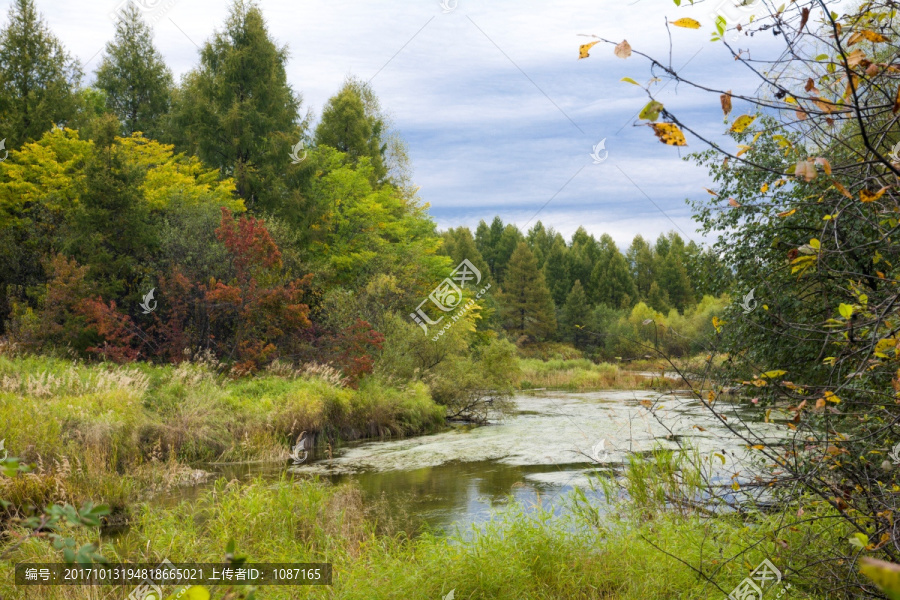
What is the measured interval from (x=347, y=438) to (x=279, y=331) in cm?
426

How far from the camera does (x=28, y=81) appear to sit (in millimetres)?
22891

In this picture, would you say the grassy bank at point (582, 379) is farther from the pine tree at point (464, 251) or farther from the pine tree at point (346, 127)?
the pine tree at point (464, 251)

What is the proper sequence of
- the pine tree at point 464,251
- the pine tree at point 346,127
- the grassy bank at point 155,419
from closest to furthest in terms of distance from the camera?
the grassy bank at point 155,419
the pine tree at point 346,127
the pine tree at point 464,251

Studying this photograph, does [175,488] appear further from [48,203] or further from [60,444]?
[48,203]

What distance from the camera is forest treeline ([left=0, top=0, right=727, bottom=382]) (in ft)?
53.8

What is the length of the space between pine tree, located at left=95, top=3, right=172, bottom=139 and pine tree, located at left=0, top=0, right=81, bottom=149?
268 inches

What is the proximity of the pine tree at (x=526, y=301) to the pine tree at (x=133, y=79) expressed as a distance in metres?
28.2

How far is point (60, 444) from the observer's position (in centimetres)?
760

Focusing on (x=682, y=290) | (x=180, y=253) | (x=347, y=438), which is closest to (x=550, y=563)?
(x=347, y=438)

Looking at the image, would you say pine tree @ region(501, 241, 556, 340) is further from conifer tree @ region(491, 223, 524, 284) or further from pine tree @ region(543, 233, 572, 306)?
conifer tree @ region(491, 223, 524, 284)
